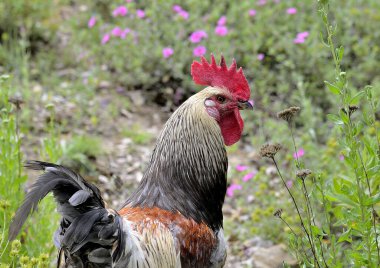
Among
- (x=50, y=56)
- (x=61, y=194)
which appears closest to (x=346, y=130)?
(x=61, y=194)

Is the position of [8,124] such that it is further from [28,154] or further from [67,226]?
[28,154]

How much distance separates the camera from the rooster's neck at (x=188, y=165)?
128 inches

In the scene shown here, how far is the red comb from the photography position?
3.48 m

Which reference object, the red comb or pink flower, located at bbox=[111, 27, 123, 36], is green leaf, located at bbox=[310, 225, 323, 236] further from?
pink flower, located at bbox=[111, 27, 123, 36]

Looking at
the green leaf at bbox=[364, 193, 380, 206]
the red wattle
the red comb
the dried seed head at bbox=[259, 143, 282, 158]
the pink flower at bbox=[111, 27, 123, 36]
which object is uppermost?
the pink flower at bbox=[111, 27, 123, 36]

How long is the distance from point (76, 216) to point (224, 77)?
1385 millimetres

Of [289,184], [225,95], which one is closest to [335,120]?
[225,95]

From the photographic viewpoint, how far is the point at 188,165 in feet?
10.8

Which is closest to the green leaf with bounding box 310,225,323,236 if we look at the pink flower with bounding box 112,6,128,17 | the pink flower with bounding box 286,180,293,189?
the pink flower with bounding box 286,180,293,189

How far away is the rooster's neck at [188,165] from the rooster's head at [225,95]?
9 cm

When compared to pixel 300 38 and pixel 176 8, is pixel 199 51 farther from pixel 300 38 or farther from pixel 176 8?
pixel 300 38

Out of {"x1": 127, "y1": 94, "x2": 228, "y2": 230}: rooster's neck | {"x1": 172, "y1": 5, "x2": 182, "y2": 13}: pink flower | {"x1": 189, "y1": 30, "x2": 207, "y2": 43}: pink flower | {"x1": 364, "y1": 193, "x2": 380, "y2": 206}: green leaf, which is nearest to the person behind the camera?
{"x1": 364, "y1": 193, "x2": 380, "y2": 206}: green leaf

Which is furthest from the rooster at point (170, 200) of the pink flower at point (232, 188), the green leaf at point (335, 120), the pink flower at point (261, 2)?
the pink flower at point (261, 2)

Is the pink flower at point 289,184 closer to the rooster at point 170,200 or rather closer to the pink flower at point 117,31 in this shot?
the rooster at point 170,200
